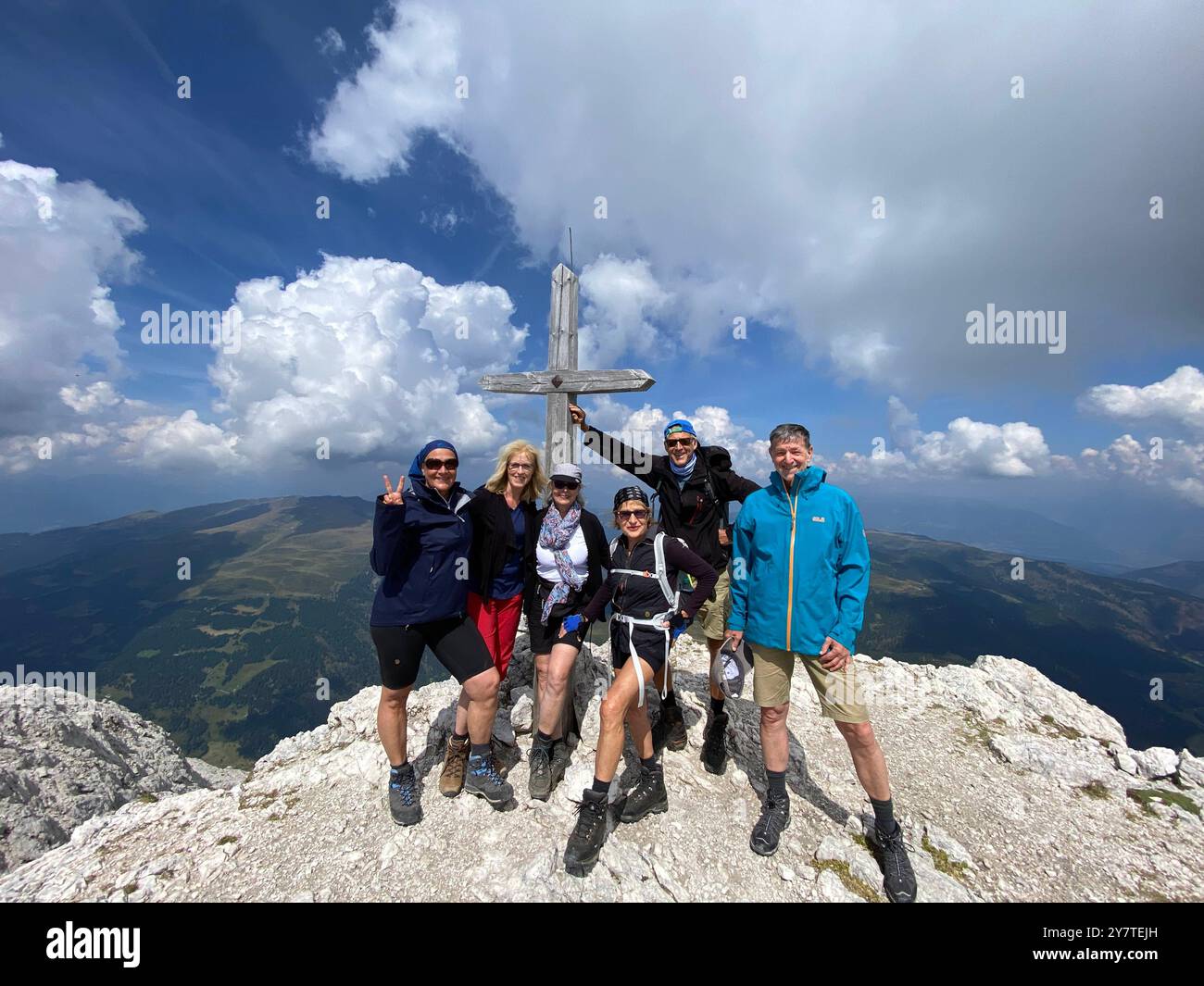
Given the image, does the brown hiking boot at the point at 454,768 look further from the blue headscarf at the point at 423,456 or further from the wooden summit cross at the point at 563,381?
the blue headscarf at the point at 423,456

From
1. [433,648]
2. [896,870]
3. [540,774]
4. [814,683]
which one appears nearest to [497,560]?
[433,648]

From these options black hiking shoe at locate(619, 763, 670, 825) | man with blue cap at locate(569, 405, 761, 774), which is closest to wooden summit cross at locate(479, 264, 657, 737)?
man with blue cap at locate(569, 405, 761, 774)

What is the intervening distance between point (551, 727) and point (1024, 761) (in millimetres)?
8803

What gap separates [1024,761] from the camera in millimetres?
8727

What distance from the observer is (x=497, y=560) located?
718 centimetres

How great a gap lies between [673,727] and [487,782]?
3372mm

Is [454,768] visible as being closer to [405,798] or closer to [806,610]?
[405,798]

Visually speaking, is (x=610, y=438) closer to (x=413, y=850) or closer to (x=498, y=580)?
(x=498, y=580)

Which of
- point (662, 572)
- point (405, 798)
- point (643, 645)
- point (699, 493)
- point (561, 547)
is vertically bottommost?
point (405, 798)

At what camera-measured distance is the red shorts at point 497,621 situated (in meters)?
7.33

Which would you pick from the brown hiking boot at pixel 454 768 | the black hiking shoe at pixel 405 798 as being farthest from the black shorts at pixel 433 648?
the brown hiking boot at pixel 454 768

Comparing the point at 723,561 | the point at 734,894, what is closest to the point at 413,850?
the point at 734,894

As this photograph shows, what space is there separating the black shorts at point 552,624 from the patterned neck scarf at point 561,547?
0.33ft

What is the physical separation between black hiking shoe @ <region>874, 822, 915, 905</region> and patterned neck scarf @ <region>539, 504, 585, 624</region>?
4.94 meters
